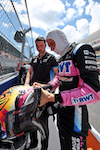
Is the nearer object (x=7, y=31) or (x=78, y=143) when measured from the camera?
(x=78, y=143)

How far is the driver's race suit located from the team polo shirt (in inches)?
28.8

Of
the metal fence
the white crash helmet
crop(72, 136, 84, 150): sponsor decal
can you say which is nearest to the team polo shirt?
the metal fence

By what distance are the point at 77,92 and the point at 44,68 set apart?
124cm

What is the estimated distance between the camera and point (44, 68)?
1.88m

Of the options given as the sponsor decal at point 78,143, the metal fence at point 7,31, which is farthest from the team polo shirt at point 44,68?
the sponsor decal at point 78,143

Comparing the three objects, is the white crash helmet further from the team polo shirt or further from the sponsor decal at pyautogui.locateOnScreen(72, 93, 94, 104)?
the team polo shirt

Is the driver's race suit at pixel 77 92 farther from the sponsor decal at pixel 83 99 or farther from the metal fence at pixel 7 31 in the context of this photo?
the metal fence at pixel 7 31

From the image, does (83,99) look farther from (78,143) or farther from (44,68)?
(44,68)

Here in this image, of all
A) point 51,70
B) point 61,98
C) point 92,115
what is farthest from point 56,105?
point 92,115

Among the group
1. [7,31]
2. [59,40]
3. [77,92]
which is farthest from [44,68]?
[77,92]

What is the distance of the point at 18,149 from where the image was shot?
2.63 ft

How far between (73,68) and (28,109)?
1.67ft

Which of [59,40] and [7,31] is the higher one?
[7,31]

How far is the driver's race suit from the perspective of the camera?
69 cm
